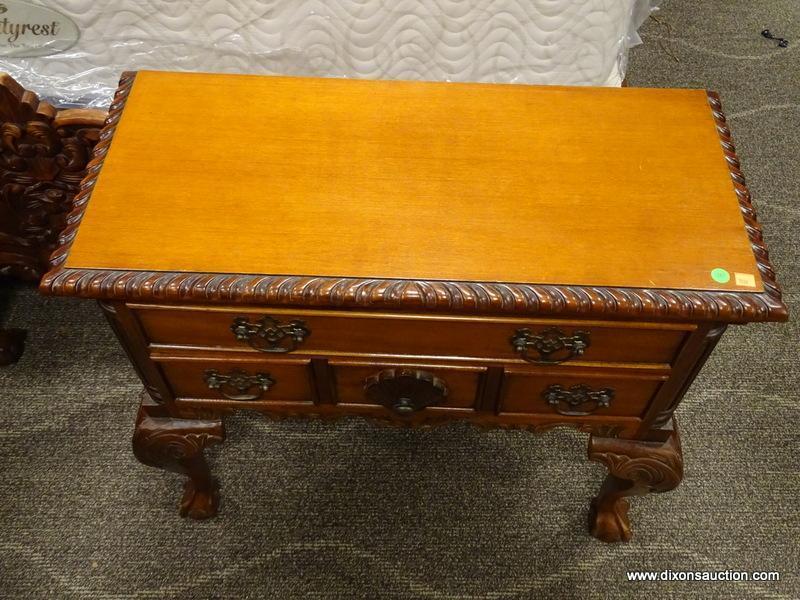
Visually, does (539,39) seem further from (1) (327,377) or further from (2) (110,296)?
(2) (110,296)

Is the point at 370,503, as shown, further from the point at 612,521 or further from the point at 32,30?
the point at 32,30

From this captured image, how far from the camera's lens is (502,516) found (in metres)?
1.22

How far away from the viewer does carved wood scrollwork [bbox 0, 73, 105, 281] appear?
1084 millimetres

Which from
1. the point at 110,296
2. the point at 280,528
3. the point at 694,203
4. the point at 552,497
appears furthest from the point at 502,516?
the point at 110,296

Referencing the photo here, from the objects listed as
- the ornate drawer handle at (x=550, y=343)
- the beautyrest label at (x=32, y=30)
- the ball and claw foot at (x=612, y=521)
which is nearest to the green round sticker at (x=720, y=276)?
the ornate drawer handle at (x=550, y=343)

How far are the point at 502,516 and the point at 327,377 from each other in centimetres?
55

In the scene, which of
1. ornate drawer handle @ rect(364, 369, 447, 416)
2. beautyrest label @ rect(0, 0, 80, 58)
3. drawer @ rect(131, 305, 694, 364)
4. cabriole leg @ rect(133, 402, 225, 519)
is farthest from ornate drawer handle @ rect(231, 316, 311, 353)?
beautyrest label @ rect(0, 0, 80, 58)

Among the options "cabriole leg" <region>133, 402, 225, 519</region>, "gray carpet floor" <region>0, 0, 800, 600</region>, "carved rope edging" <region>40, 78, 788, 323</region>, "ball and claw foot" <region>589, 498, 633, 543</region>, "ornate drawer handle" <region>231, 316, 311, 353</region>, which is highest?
"carved rope edging" <region>40, 78, 788, 323</region>

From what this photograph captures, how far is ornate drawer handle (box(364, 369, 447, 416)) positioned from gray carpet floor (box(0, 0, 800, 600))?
0.41m

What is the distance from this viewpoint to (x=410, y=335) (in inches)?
30.9

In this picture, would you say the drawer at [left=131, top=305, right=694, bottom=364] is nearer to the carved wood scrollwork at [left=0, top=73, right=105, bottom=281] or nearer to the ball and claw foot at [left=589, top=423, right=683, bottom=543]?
the ball and claw foot at [left=589, top=423, right=683, bottom=543]

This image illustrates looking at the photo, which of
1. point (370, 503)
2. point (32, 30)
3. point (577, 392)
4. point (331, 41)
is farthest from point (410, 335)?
point (32, 30)

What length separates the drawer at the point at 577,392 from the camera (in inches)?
32.4

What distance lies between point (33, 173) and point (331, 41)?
0.61 m
